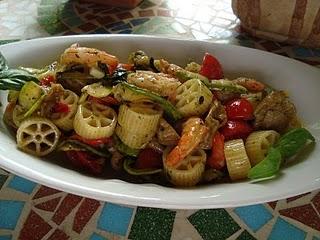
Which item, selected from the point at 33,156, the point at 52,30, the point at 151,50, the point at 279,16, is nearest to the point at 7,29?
the point at 52,30

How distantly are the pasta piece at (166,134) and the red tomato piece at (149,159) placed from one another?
0.03m

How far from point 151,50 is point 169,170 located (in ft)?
1.12

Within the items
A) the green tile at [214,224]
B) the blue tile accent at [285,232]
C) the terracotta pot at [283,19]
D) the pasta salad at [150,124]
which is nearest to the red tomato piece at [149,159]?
the pasta salad at [150,124]

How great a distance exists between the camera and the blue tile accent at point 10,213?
70 centimetres

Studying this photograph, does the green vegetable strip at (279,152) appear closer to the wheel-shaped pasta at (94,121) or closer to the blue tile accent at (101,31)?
the wheel-shaped pasta at (94,121)

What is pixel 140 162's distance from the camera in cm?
77

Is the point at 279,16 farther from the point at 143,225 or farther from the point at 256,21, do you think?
the point at 143,225

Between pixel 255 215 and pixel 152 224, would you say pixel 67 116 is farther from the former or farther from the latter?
pixel 255 215

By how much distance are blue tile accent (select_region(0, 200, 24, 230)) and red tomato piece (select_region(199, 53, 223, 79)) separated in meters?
0.41

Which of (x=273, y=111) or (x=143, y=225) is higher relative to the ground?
(x=273, y=111)

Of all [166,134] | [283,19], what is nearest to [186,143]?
[166,134]

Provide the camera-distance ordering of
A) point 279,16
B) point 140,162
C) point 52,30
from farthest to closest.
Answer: point 52,30
point 279,16
point 140,162

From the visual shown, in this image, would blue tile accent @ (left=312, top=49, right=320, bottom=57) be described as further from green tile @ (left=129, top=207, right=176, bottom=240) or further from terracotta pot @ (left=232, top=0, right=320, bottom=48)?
green tile @ (left=129, top=207, right=176, bottom=240)

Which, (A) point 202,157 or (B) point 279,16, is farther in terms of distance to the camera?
(B) point 279,16
